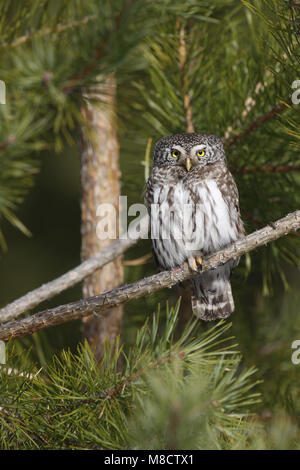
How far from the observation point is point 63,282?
200cm

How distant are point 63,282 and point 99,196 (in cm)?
73

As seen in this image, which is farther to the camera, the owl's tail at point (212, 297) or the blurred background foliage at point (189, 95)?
the owl's tail at point (212, 297)

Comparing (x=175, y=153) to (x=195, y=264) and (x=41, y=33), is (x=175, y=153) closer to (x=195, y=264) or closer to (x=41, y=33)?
(x=195, y=264)

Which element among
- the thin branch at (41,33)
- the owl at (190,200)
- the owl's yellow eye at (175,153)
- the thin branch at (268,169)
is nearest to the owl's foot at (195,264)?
the owl at (190,200)

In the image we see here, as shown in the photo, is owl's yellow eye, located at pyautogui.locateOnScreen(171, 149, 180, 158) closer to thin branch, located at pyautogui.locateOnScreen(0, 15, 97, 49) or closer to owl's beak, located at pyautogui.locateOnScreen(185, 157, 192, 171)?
owl's beak, located at pyautogui.locateOnScreen(185, 157, 192, 171)

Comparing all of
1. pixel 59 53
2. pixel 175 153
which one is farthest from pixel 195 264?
pixel 59 53

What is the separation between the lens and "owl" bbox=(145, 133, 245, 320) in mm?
2379

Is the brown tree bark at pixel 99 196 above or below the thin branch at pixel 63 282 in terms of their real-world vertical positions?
above

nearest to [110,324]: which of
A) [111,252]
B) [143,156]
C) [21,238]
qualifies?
[111,252]

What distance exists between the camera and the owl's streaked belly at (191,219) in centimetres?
240

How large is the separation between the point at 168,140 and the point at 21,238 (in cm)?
277

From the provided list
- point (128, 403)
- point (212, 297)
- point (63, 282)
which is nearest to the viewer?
point (128, 403)

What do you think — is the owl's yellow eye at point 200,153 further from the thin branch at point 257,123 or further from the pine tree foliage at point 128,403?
the pine tree foliage at point 128,403

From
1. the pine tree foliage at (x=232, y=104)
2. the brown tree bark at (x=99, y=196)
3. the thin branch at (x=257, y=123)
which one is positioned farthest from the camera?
the brown tree bark at (x=99, y=196)
